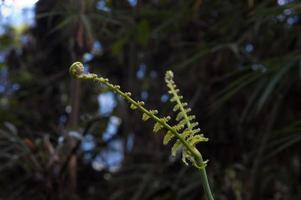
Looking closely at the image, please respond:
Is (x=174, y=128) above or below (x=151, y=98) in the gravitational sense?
below

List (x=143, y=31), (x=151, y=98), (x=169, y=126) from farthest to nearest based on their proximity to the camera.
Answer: (x=151, y=98)
(x=143, y=31)
(x=169, y=126)

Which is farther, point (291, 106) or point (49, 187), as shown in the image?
point (291, 106)

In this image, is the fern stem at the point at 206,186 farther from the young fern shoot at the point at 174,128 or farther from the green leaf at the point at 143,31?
the green leaf at the point at 143,31

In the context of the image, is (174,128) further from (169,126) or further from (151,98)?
(151,98)

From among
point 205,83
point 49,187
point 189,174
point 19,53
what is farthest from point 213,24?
point 49,187

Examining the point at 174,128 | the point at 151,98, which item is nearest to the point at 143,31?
the point at 151,98

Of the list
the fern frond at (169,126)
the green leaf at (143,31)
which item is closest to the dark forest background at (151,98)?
the green leaf at (143,31)

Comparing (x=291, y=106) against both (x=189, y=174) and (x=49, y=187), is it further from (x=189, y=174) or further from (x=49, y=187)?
(x=49, y=187)

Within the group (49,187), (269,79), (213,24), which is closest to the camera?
(49,187)
